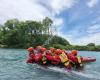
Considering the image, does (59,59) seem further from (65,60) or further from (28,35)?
(28,35)

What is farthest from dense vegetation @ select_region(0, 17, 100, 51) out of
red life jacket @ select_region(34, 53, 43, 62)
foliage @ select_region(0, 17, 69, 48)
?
red life jacket @ select_region(34, 53, 43, 62)

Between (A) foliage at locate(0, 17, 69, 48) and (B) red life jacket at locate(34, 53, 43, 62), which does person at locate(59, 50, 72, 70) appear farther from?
(A) foliage at locate(0, 17, 69, 48)

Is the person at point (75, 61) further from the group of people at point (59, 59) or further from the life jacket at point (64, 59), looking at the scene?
the life jacket at point (64, 59)

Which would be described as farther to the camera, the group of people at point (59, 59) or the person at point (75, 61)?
the person at point (75, 61)

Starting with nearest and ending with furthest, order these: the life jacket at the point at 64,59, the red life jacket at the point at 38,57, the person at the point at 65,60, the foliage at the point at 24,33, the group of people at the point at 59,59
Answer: the person at the point at 65,60 < the life jacket at the point at 64,59 < the group of people at the point at 59,59 < the red life jacket at the point at 38,57 < the foliage at the point at 24,33

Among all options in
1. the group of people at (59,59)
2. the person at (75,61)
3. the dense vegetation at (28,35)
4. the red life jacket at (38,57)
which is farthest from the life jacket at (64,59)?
the dense vegetation at (28,35)

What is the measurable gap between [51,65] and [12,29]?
76.7m

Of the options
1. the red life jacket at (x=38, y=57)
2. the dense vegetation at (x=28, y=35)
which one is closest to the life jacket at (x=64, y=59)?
the red life jacket at (x=38, y=57)

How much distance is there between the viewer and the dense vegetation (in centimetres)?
9209

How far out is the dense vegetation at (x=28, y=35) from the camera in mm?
92094

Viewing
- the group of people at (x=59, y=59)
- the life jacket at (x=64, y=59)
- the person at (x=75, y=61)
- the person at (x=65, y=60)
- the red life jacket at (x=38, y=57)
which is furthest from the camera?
the red life jacket at (x=38, y=57)

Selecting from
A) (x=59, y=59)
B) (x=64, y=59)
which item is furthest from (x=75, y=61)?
(x=59, y=59)

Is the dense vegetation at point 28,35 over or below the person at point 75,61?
over

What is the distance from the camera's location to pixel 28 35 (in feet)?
325
